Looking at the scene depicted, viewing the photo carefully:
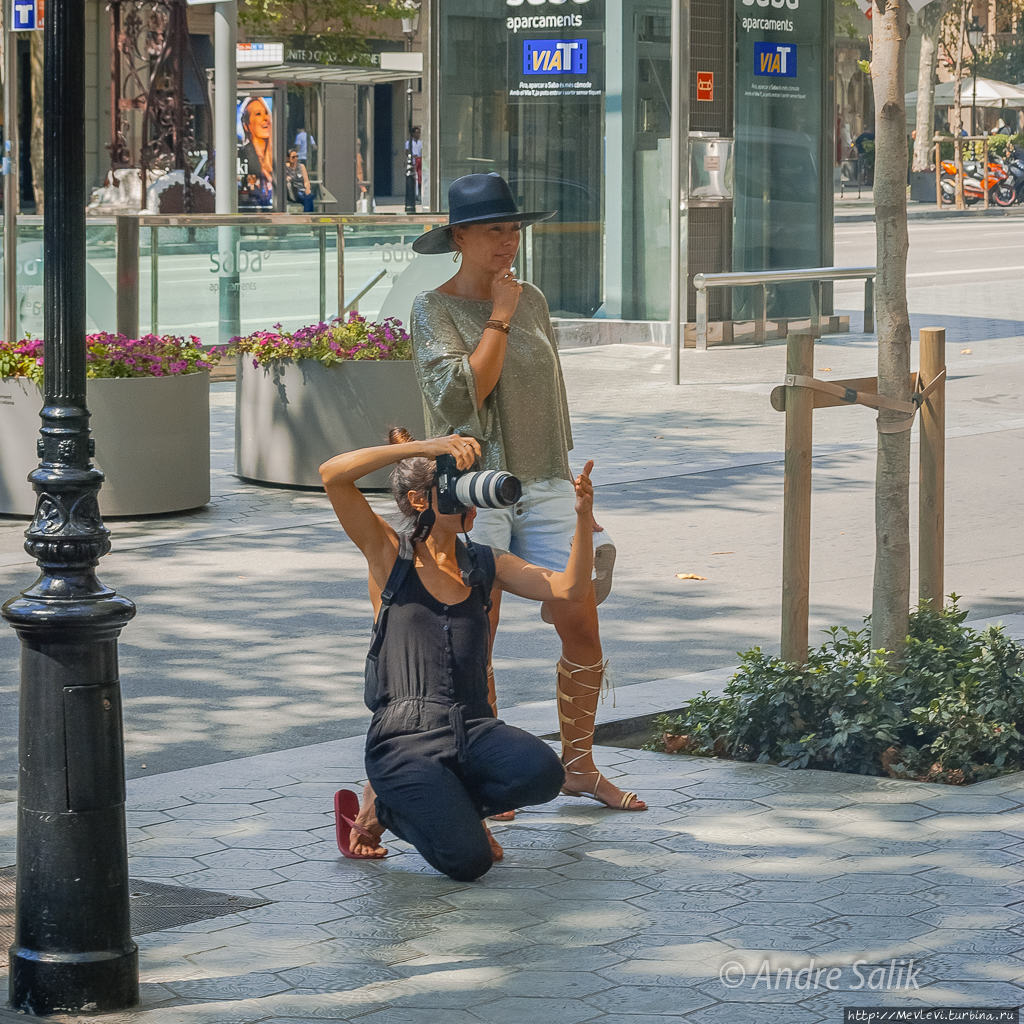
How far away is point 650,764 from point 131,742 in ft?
5.51

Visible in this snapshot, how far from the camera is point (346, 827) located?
15.3 feet

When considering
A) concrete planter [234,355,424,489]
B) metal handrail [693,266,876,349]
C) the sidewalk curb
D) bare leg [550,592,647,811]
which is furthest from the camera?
the sidewalk curb

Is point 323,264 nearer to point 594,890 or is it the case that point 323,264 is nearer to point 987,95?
point 594,890

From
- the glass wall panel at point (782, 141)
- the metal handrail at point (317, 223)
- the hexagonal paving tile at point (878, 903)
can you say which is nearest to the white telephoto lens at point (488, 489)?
the hexagonal paving tile at point (878, 903)

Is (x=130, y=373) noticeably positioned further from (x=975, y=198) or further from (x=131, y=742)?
(x=975, y=198)

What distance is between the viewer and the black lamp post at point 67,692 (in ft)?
11.9

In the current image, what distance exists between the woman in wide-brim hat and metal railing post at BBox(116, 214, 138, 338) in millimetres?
8173

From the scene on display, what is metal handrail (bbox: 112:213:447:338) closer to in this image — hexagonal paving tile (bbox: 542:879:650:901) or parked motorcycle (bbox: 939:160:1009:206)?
hexagonal paving tile (bbox: 542:879:650:901)

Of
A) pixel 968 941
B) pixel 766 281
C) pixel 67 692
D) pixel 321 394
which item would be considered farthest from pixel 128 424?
pixel 766 281

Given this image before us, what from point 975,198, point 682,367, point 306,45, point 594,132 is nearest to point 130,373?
point 682,367

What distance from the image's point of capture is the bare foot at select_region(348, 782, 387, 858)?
463 cm

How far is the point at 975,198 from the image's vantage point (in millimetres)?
48406

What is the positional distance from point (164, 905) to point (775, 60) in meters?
15.7

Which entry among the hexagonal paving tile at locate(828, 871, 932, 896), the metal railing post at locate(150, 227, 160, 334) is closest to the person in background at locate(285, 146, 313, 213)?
the metal railing post at locate(150, 227, 160, 334)
